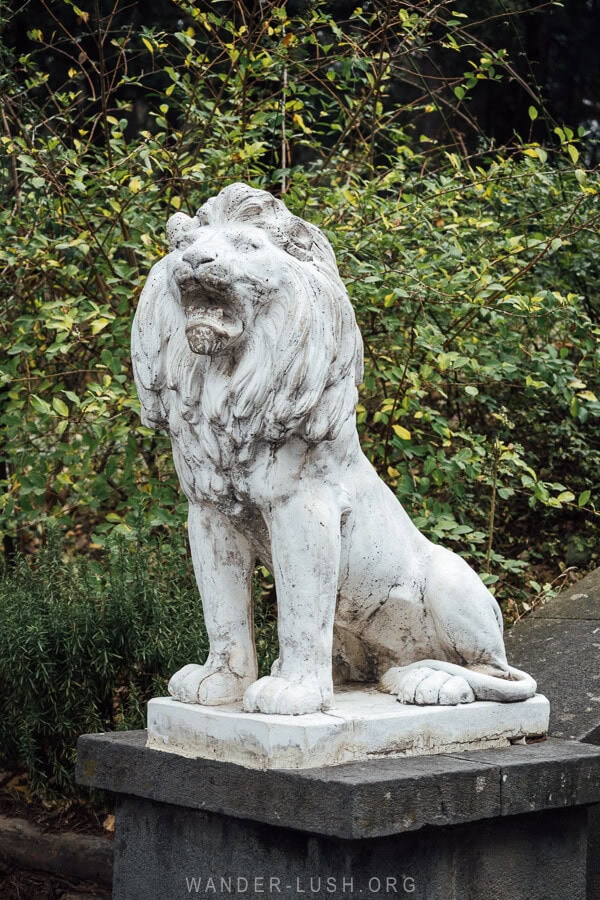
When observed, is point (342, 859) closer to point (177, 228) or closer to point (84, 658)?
point (177, 228)

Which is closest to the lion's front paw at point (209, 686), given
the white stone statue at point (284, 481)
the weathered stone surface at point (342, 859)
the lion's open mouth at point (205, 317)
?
the white stone statue at point (284, 481)

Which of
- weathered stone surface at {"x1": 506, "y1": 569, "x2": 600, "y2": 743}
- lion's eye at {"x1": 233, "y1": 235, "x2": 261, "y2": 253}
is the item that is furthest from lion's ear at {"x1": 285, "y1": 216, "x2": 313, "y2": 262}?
weathered stone surface at {"x1": 506, "y1": 569, "x2": 600, "y2": 743}

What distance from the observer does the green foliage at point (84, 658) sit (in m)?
4.33

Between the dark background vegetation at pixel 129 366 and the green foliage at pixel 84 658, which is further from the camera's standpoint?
the dark background vegetation at pixel 129 366

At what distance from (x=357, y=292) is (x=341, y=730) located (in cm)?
251

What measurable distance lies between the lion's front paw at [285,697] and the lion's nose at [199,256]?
3.52 ft

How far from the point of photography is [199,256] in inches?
112

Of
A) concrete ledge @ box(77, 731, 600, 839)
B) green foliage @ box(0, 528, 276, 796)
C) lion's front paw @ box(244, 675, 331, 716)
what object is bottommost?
green foliage @ box(0, 528, 276, 796)

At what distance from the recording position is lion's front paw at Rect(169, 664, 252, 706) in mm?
3125

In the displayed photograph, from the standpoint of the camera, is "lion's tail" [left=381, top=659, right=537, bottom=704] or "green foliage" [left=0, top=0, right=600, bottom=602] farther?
"green foliage" [left=0, top=0, right=600, bottom=602]

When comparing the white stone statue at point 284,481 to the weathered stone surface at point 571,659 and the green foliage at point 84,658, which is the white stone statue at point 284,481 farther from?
the green foliage at point 84,658

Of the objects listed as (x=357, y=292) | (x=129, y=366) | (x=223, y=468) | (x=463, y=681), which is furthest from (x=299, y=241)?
(x=129, y=366)

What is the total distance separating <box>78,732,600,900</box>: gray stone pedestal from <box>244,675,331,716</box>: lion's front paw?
16cm

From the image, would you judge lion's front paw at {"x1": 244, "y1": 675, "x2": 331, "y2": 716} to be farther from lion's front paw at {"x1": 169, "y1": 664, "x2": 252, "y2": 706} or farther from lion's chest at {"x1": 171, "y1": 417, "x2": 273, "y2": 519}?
→ lion's chest at {"x1": 171, "y1": 417, "x2": 273, "y2": 519}
